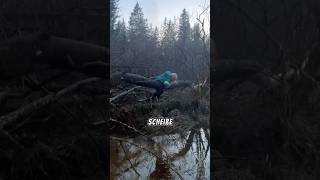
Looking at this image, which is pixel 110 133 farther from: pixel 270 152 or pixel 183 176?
pixel 270 152

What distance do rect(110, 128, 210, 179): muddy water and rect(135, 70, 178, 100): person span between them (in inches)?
14.0

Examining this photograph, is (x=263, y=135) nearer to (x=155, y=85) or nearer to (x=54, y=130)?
(x=155, y=85)

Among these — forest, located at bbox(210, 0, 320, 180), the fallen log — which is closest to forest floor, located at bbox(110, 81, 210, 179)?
forest, located at bbox(210, 0, 320, 180)

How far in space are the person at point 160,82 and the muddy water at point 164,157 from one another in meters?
0.36

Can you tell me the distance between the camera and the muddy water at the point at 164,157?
3432 millimetres

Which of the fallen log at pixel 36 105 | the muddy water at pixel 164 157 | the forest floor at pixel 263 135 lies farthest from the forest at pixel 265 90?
the fallen log at pixel 36 105

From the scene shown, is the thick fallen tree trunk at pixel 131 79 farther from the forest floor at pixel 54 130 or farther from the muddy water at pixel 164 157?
the muddy water at pixel 164 157

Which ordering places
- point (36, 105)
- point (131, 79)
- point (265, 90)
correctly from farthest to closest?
1. point (265, 90)
2. point (131, 79)
3. point (36, 105)

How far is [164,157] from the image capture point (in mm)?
3473

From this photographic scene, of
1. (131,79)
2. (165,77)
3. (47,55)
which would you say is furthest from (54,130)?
(165,77)

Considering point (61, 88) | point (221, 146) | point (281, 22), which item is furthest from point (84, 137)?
point (281, 22)

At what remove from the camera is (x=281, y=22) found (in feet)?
11.6

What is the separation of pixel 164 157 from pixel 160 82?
0.59 metres

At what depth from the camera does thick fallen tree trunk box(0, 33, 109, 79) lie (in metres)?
3.26
